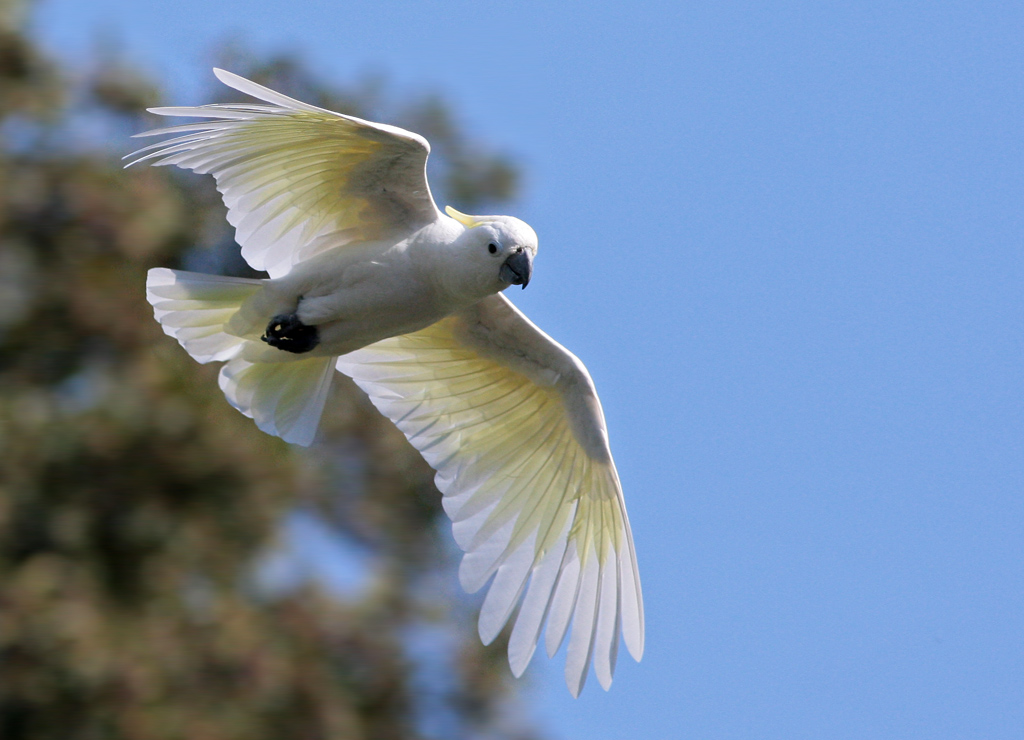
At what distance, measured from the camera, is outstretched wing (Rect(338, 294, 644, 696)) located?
513cm

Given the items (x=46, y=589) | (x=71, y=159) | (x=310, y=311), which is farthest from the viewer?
(x=71, y=159)

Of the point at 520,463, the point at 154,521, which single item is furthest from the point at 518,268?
the point at 154,521

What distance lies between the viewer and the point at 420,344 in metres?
5.40

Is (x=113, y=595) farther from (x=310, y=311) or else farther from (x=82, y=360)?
(x=310, y=311)

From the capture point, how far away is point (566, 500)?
5.46 m

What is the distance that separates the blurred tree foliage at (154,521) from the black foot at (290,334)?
1.98 meters

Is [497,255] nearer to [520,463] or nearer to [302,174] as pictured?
[302,174]

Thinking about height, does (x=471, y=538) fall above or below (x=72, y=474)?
above

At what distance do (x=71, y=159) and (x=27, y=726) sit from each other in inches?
114

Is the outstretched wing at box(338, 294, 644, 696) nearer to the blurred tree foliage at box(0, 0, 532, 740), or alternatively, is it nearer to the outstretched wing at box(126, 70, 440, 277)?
the outstretched wing at box(126, 70, 440, 277)

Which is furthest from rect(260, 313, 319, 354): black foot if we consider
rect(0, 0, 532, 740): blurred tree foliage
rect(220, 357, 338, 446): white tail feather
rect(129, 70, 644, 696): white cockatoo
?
rect(0, 0, 532, 740): blurred tree foliage

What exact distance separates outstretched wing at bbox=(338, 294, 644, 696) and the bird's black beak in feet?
1.66

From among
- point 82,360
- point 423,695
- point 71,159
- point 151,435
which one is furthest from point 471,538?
point 71,159

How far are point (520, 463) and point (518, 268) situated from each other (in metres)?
1.19
